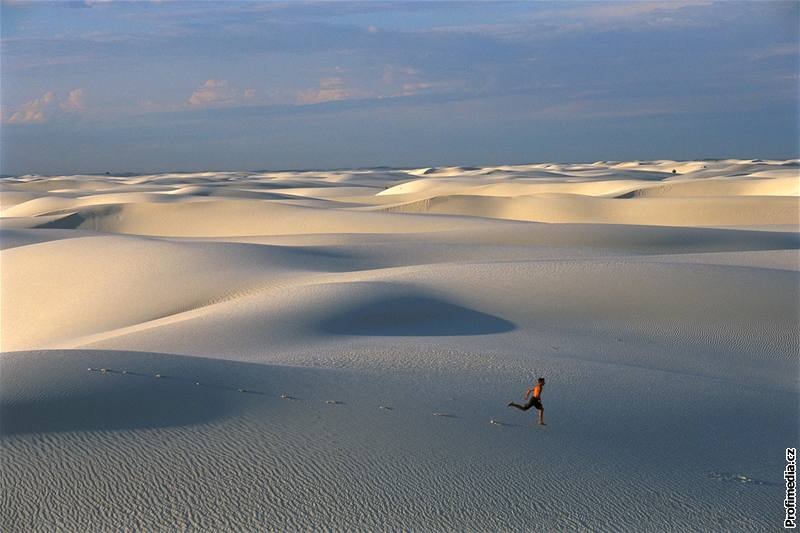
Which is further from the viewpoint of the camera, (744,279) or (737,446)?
(744,279)

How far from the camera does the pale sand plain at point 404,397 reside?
18.0ft

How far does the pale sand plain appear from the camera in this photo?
18.0ft

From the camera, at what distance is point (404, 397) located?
24.8ft

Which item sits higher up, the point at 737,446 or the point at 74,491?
the point at 74,491

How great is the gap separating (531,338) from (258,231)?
85.3 ft

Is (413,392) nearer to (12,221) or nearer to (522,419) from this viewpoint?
(522,419)

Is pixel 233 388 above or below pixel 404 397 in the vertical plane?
above

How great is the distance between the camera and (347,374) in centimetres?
830

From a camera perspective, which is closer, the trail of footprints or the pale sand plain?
the pale sand plain

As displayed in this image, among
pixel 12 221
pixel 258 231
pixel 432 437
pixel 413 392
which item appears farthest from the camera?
pixel 12 221

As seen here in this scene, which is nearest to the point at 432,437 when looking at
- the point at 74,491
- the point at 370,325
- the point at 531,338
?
the point at 74,491

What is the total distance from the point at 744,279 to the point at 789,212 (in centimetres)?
2554

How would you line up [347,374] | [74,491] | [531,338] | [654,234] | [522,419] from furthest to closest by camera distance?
1. [654,234]
2. [531,338]
3. [347,374]
4. [522,419]
5. [74,491]

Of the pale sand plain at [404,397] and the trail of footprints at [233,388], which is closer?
the pale sand plain at [404,397]
